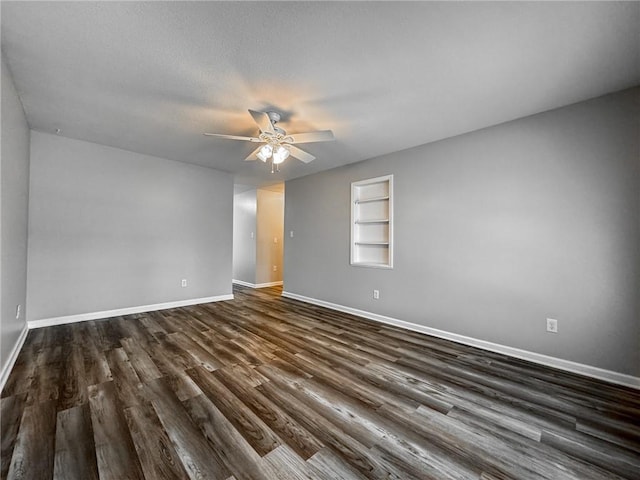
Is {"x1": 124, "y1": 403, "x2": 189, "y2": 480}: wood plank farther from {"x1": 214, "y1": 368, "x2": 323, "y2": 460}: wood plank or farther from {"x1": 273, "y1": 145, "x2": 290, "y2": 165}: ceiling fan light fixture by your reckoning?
{"x1": 273, "y1": 145, "x2": 290, "y2": 165}: ceiling fan light fixture

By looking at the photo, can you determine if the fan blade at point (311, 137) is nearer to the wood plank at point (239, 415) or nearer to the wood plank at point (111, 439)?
the wood plank at point (239, 415)

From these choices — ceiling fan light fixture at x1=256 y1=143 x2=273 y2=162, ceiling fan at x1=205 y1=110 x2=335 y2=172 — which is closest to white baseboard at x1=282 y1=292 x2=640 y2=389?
ceiling fan at x1=205 y1=110 x2=335 y2=172

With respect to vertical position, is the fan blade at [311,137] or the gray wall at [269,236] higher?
the fan blade at [311,137]

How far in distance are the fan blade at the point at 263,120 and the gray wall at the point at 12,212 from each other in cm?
182

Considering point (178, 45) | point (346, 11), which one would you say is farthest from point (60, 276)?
point (346, 11)

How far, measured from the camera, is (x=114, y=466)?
4.16 feet

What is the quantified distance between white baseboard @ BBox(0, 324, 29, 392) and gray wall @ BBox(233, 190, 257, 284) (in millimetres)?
3900

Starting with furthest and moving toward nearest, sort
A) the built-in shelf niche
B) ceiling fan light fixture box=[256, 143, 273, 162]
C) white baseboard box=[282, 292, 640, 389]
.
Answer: the built-in shelf niche < ceiling fan light fixture box=[256, 143, 273, 162] < white baseboard box=[282, 292, 640, 389]

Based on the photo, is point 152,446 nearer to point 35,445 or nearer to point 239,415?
point 239,415

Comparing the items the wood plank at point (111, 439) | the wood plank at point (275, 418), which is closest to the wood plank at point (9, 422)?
the wood plank at point (111, 439)

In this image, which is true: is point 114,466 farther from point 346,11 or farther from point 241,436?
point 346,11

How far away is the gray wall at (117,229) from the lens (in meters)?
3.34

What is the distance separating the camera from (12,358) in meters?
2.31

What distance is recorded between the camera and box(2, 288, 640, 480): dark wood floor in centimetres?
131
